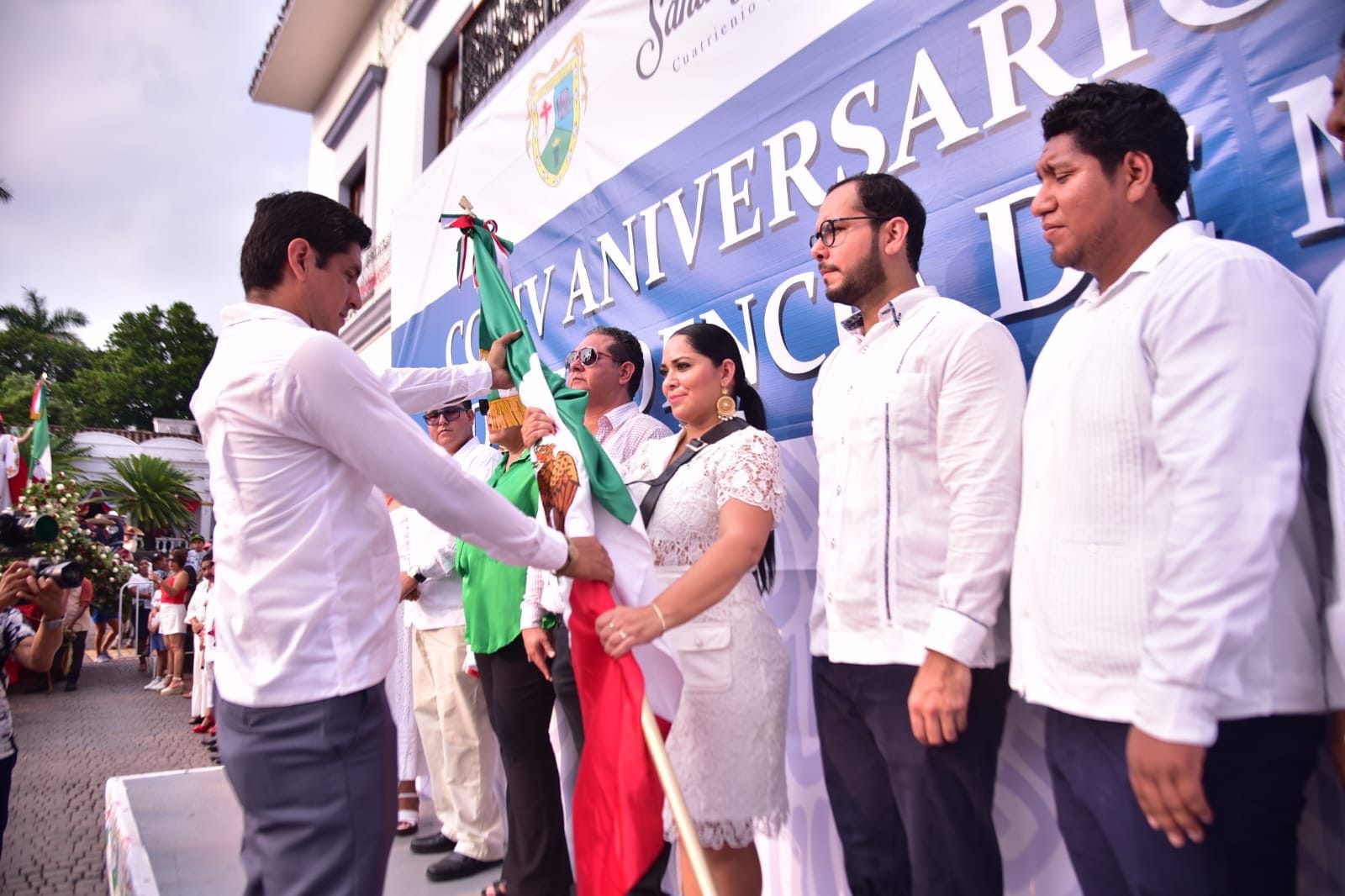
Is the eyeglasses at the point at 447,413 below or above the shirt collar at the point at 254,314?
above

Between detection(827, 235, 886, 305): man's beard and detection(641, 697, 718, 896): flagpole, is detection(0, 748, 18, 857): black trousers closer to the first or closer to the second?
detection(641, 697, 718, 896): flagpole

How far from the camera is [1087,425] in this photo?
4.33 ft

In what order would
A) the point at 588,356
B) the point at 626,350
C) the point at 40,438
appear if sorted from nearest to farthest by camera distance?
the point at 588,356 → the point at 626,350 → the point at 40,438

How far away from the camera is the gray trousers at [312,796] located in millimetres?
1429

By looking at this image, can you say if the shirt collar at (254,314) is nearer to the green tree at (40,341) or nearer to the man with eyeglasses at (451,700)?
the man with eyeglasses at (451,700)

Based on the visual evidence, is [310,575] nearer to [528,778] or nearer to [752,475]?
[752,475]

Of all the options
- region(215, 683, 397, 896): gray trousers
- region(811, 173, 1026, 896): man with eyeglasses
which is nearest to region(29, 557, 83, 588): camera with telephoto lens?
region(215, 683, 397, 896): gray trousers

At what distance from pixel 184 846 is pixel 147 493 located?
20.5 m

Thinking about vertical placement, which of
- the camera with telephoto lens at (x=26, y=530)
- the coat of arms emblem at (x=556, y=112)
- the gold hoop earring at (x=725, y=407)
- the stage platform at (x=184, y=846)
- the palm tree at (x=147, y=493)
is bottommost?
the stage platform at (x=184, y=846)

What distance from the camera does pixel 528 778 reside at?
257 centimetres

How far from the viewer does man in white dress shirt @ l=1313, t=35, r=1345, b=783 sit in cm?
111

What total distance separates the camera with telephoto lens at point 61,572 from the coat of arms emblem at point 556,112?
7.80 ft

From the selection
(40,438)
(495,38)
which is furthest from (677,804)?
(40,438)

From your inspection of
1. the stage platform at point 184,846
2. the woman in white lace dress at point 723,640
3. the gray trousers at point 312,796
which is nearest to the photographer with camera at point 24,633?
the stage platform at point 184,846
